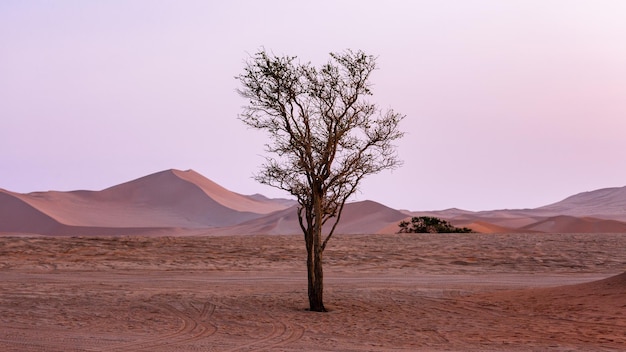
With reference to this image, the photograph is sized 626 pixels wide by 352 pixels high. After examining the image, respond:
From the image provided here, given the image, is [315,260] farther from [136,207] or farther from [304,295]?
[136,207]

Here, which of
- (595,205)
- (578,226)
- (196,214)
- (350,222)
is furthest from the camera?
(595,205)

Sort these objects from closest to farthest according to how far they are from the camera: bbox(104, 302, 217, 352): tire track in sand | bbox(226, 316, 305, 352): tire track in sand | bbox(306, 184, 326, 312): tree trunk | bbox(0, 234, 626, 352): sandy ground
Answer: bbox(226, 316, 305, 352): tire track in sand < bbox(104, 302, 217, 352): tire track in sand < bbox(0, 234, 626, 352): sandy ground < bbox(306, 184, 326, 312): tree trunk

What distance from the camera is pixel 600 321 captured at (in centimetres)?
1798

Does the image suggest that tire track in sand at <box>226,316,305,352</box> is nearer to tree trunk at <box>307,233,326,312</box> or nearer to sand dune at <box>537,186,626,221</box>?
tree trunk at <box>307,233,326,312</box>

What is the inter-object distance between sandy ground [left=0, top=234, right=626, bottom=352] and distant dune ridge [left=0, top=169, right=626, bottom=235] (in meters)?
32.4

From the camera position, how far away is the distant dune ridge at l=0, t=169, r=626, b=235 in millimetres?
85875

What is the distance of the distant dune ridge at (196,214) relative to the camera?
85.9 meters

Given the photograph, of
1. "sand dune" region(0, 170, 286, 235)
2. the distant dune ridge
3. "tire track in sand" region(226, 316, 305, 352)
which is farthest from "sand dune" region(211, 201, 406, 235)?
"tire track in sand" region(226, 316, 305, 352)

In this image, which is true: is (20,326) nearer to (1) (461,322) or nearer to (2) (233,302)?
(2) (233,302)

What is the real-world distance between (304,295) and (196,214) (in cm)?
9201

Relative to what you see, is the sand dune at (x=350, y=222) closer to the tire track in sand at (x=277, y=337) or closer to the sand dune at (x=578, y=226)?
the sand dune at (x=578, y=226)

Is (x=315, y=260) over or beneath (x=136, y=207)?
beneath

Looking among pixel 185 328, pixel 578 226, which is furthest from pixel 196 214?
pixel 185 328

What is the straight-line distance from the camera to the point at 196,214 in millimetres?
115188
